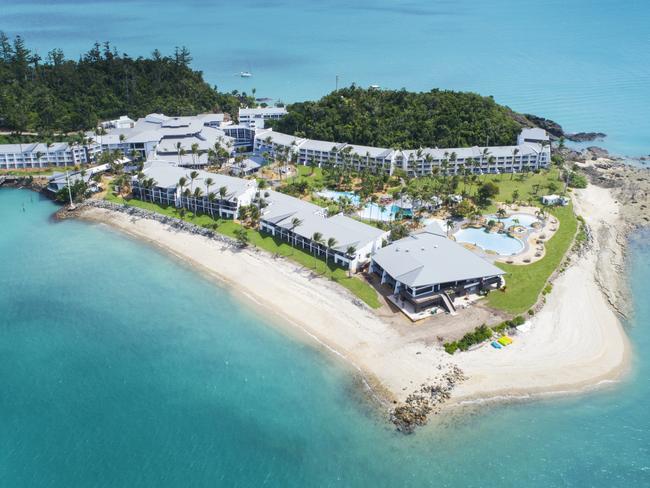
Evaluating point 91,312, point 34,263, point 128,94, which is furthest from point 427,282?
point 128,94

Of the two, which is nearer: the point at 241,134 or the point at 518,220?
the point at 518,220

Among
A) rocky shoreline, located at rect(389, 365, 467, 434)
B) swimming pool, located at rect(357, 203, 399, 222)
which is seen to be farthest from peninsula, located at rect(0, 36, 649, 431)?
swimming pool, located at rect(357, 203, 399, 222)

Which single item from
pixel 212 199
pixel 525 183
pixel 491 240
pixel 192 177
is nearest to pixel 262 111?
pixel 192 177

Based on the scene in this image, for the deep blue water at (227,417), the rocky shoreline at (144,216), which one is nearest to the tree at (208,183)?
the rocky shoreline at (144,216)

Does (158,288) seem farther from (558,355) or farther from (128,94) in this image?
(128,94)

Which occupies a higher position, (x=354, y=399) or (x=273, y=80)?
(x=273, y=80)

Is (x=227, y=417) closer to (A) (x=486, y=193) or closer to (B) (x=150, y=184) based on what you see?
(B) (x=150, y=184)
